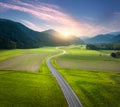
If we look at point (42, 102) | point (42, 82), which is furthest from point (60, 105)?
point (42, 82)

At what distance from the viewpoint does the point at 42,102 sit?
40062 millimetres

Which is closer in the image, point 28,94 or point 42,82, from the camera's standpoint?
point 28,94

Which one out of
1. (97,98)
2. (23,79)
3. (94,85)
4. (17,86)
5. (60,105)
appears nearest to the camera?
(60,105)

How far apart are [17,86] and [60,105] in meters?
16.8

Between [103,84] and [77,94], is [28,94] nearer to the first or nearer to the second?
[77,94]

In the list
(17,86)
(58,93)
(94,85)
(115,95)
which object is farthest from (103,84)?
(17,86)

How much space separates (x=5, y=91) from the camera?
1799 inches

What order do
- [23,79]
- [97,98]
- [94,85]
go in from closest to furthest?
[97,98] < [94,85] < [23,79]

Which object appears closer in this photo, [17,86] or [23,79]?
[17,86]

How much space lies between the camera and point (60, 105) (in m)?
39.1

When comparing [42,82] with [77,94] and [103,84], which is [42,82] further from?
[103,84]

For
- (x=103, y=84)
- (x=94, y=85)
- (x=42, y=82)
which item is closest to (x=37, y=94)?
(x=42, y=82)

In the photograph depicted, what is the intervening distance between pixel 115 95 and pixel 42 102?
19.4 metres

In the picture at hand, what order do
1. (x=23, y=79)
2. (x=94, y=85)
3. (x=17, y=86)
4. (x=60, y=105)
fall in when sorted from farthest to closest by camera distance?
(x=23, y=79) < (x=94, y=85) < (x=17, y=86) < (x=60, y=105)
